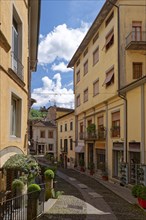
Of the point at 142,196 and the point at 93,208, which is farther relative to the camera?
the point at 93,208

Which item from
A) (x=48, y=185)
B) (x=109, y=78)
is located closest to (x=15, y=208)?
(x=48, y=185)

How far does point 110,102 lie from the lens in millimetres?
24359

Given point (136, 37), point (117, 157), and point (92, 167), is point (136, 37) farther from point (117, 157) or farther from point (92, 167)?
point (92, 167)

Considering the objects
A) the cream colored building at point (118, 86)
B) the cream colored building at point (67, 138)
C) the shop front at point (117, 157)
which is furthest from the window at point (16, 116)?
the cream colored building at point (67, 138)

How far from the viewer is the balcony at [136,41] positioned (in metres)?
20.9

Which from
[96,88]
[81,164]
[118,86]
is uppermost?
[96,88]

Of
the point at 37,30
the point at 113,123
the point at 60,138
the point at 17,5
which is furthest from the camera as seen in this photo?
the point at 60,138

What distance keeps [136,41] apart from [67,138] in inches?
955

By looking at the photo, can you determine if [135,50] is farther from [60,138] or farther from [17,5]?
[60,138]

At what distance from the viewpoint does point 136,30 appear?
22266 mm

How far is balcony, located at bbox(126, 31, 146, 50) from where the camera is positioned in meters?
20.9

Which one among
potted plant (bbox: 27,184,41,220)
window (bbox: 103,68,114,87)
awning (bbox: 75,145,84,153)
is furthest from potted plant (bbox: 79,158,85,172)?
potted plant (bbox: 27,184,41,220)

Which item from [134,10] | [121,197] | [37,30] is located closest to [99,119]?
[134,10]

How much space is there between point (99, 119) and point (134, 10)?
10321 mm
